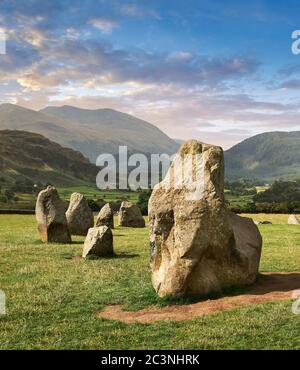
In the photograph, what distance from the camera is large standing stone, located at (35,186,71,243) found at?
110ft

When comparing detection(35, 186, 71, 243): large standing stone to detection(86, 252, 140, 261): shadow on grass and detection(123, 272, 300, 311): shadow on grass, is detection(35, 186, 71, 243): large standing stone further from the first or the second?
detection(123, 272, 300, 311): shadow on grass

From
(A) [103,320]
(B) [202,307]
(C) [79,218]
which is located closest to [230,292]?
(B) [202,307]

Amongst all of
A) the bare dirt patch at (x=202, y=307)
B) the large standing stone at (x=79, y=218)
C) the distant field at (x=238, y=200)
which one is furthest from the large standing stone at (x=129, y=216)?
the distant field at (x=238, y=200)

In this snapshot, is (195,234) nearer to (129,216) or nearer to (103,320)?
(103,320)

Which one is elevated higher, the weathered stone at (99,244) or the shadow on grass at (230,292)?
the weathered stone at (99,244)

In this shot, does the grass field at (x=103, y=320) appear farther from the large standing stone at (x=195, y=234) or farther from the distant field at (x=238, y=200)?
the distant field at (x=238, y=200)

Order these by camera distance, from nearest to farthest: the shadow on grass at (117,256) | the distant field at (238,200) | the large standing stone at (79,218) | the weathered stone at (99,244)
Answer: the shadow on grass at (117,256) → the weathered stone at (99,244) → the large standing stone at (79,218) → the distant field at (238,200)

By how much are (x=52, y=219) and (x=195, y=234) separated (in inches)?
753

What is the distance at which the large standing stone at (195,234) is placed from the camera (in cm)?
1645

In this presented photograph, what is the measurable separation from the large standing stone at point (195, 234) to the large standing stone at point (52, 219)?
1719 centimetres

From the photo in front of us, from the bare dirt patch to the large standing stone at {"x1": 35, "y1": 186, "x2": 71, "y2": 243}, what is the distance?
60.9ft

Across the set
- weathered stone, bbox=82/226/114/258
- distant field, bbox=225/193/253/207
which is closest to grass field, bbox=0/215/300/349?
weathered stone, bbox=82/226/114/258

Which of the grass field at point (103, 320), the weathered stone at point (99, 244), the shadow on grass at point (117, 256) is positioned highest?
the weathered stone at point (99, 244)

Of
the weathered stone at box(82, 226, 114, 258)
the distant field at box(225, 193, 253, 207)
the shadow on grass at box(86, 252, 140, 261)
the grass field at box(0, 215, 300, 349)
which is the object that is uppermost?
the weathered stone at box(82, 226, 114, 258)
